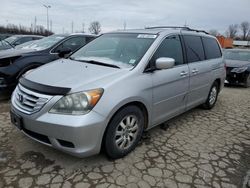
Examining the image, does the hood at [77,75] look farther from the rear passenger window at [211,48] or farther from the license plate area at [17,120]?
the rear passenger window at [211,48]

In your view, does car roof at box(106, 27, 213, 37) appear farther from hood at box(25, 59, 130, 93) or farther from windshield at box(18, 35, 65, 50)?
windshield at box(18, 35, 65, 50)

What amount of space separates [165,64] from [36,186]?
2165 mm

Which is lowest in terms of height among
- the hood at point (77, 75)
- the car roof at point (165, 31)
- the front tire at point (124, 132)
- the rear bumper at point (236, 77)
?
the front tire at point (124, 132)

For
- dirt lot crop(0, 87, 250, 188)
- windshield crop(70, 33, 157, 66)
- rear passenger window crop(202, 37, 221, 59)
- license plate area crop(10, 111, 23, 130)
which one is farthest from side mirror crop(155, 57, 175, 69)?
rear passenger window crop(202, 37, 221, 59)

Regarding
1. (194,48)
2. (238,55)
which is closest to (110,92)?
(194,48)

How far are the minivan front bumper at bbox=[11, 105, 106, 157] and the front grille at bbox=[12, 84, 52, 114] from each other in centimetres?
9

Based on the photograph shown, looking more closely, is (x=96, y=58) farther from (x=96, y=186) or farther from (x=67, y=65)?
(x=96, y=186)

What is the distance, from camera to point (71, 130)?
2480mm

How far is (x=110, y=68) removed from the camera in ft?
10.3

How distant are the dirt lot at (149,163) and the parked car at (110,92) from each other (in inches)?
11.2

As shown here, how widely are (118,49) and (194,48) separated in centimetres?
160

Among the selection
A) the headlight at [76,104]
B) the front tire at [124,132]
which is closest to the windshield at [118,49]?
the front tire at [124,132]

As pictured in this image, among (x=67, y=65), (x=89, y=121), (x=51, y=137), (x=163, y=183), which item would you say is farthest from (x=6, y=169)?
(x=163, y=183)

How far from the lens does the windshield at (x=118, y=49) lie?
3365 millimetres
